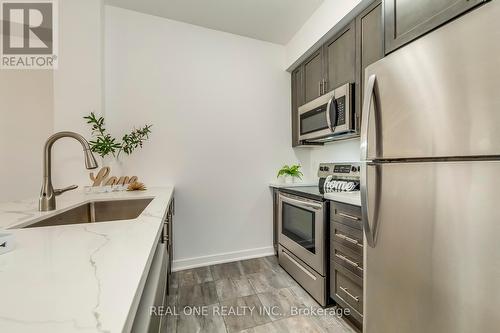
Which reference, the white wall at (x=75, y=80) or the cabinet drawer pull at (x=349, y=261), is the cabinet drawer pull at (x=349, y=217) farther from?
the white wall at (x=75, y=80)

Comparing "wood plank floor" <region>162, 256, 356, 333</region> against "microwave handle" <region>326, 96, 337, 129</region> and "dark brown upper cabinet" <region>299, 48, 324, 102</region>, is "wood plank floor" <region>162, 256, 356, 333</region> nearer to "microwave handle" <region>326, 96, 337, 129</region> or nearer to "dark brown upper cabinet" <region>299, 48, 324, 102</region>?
"microwave handle" <region>326, 96, 337, 129</region>

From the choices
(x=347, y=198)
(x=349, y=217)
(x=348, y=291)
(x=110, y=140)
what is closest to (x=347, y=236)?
(x=349, y=217)

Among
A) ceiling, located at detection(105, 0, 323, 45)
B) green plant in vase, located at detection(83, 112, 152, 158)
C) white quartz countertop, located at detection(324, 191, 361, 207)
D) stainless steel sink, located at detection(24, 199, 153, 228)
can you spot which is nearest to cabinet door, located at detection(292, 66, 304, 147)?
ceiling, located at detection(105, 0, 323, 45)

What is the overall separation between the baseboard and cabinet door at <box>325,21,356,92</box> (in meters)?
1.95

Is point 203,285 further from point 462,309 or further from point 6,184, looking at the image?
point 6,184

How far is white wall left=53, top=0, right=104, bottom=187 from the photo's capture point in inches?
73.6

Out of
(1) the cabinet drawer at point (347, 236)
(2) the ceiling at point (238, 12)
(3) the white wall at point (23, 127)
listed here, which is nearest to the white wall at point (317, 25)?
(2) the ceiling at point (238, 12)

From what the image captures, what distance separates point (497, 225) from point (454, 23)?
69 centimetres

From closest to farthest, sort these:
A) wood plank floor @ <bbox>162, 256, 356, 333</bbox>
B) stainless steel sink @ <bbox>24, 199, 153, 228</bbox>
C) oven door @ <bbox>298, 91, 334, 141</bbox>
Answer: stainless steel sink @ <bbox>24, 199, 153, 228</bbox> → wood plank floor @ <bbox>162, 256, 356, 333</bbox> → oven door @ <bbox>298, 91, 334, 141</bbox>

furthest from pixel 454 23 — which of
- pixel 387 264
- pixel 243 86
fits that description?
pixel 243 86

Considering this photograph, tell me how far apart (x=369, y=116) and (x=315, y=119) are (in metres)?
1.19

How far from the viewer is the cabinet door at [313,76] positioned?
7.10ft

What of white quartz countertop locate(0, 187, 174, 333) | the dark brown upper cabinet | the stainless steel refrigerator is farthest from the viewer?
the dark brown upper cabinet

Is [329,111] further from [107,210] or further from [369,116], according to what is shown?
[107,210]
